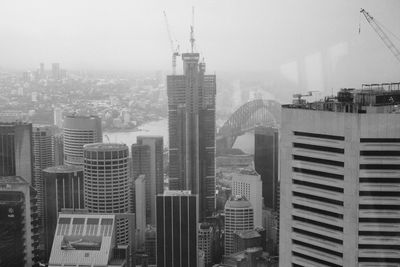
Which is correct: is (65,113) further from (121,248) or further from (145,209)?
(121,248)

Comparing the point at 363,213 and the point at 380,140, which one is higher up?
the point at 380,140

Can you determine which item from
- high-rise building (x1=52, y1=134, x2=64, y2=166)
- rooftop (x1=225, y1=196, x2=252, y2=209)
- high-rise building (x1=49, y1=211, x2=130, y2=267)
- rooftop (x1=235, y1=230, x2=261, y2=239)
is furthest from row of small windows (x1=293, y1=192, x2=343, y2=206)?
high-rise building (x1=52, y1=134, x2=64, y2=166)

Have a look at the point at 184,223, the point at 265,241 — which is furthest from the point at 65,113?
the point at 265,241

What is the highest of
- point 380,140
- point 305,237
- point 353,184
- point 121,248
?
point 380,140

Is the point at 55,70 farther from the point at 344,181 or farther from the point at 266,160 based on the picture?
the point at 344,181

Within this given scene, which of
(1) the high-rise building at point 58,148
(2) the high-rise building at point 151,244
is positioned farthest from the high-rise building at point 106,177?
(2) the high-rise building at point 151,244

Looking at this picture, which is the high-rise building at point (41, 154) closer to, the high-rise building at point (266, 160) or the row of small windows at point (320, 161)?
the high-rise building at point (266, 160)

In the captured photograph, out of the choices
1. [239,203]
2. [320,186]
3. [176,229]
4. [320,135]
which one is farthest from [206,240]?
[320,135]

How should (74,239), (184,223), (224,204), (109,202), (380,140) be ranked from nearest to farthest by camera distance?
(380,140), (74,239), (184,223), (109,202), (224,204)

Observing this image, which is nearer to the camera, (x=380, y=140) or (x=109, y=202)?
(x=380, y=140)
